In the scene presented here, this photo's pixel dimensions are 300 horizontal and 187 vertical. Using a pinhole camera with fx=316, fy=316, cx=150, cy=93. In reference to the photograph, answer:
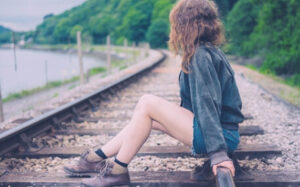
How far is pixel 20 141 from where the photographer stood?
328 centimetres

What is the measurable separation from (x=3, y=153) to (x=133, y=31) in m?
A: 91.5

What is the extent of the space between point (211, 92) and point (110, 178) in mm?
968

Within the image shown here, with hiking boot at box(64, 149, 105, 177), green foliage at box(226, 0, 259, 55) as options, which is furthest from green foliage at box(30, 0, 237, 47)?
hiking boot at box(64, 149, 105, 177)

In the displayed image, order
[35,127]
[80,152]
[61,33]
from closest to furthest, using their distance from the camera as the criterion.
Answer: [80,152]
[35,127]
[61,33]

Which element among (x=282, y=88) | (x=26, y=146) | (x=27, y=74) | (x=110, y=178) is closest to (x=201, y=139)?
(x=110, y=178)

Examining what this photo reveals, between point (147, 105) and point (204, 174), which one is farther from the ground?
point (147, 105)

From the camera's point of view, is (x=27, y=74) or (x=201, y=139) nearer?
(x=201, y=139)

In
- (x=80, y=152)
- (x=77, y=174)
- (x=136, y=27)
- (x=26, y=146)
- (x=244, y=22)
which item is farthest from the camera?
(x=136, y=27)

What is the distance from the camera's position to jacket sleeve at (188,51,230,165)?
6.40 ft

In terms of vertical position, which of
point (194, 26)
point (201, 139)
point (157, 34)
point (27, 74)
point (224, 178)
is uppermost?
point (157, 34)

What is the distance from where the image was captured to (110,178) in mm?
2299

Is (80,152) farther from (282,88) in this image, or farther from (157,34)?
(157,34)

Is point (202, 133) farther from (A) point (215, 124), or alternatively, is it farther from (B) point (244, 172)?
(B) point (244, 172)

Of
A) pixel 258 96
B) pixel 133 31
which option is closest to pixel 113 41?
pixel 133 31
